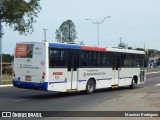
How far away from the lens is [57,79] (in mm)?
21250

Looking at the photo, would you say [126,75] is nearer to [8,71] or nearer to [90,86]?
[90,86]

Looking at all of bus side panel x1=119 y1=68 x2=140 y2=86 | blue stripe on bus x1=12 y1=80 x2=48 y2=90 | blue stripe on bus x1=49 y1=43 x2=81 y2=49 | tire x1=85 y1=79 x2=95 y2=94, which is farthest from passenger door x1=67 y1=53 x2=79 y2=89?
bus side panel x1=119 y1=68 x2=140 y2=86

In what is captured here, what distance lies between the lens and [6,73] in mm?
68000

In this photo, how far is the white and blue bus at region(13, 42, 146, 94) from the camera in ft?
68.2

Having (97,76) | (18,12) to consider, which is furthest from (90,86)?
(18,12)

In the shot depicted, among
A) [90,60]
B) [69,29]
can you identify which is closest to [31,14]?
[90,60]

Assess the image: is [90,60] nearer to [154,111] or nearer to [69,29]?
[154,111]

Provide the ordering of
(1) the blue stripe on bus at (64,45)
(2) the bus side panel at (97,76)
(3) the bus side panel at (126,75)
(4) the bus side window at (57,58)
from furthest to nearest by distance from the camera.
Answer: (3) the bus side panel at (126,75) < (2) the bus side panel at (97,76) < (1) the blue stripe on bus at (64,45) < (4) the bus side window at (57,58)

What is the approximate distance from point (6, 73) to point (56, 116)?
55114 millimetres

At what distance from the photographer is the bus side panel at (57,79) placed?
20791 millimetres

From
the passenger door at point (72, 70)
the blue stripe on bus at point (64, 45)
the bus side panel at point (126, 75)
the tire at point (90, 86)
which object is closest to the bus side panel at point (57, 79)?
the passenger door at point (72, 70)

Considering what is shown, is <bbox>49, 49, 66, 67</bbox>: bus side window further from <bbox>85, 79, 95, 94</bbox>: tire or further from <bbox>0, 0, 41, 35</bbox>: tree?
<bbox>0, 0, 41, 35</bbox>: tree

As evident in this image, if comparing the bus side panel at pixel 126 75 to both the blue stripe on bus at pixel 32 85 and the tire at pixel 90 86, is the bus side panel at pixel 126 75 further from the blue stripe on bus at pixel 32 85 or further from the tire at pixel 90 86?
the blue stripe on bus at pixel 32 85

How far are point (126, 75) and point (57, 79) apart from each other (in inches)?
340
